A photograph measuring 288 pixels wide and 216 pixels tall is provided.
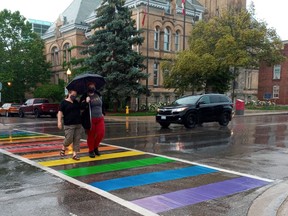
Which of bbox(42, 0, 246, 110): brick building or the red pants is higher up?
bbox(42, 0, 246, 110): brick building

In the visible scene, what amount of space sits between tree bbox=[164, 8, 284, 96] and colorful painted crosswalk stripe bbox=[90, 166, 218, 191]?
21889mm

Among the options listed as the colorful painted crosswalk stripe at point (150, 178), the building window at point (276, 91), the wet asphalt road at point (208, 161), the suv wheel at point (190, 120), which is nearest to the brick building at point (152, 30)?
the building window at point (276, 91)

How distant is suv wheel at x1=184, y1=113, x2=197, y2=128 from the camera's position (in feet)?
52.1

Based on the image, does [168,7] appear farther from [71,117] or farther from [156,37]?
[71,117]

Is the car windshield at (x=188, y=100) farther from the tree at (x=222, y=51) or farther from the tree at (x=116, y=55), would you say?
the tree at (x=222, y=51)

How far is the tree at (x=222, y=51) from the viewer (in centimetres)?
2819

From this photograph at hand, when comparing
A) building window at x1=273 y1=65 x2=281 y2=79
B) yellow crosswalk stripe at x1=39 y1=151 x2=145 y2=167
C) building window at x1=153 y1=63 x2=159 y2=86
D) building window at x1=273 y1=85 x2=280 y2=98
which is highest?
building window at x1=273 y1=65 x2=281 y2=79

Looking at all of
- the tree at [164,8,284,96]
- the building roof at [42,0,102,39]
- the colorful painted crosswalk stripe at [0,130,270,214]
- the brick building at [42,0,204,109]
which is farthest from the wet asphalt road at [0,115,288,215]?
the building roof at [42,0,102,39]

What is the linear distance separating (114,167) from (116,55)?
22.3m

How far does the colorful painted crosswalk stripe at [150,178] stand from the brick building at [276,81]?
1806 inches

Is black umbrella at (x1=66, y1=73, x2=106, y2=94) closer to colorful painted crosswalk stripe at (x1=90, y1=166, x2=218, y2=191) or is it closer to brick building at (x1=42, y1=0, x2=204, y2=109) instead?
colorful painted crosswalk stripe at (x1=90, y1=166, x2=218, y2=191)

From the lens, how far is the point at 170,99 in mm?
38844

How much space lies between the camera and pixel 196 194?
18.1 feet

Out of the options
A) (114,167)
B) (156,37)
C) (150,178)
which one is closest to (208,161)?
(150,178)
